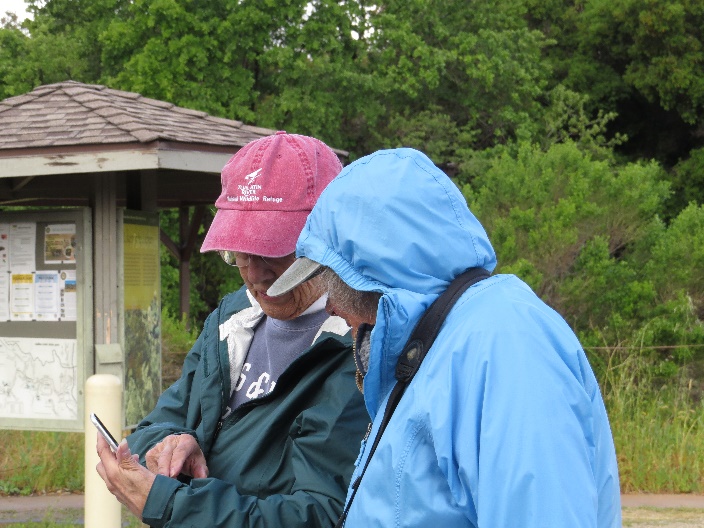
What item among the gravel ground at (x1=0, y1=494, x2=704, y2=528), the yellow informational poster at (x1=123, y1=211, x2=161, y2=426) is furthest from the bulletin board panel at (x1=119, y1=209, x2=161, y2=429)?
the gravel ground at (x1=0, y1=494, x2=704, y2=528)

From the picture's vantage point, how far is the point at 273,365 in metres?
2.21

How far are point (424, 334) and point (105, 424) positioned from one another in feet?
8.61

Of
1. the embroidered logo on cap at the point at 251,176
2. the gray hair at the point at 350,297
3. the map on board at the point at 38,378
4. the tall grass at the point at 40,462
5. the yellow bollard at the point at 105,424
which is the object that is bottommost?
the tall grass at the point at 40,462

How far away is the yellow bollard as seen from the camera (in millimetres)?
3812

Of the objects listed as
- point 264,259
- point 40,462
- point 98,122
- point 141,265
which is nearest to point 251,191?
point 264,259

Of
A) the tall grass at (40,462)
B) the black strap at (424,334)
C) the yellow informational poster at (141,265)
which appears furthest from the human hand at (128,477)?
the tall grass at (40,462)

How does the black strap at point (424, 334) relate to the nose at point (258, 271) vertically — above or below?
above

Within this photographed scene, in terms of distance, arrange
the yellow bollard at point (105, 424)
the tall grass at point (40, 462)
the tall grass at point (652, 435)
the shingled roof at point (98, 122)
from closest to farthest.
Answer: the yellow bollard at point (105, 424) → the shingled roof at point (98, 122) → the tall grass at point (40, 462) → the tall grass at point (652, 435)

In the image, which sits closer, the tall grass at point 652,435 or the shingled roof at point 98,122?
the shingled roof at point 98,122

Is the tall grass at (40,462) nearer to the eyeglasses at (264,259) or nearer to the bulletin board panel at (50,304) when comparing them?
the bulletin board panel at (50,304)

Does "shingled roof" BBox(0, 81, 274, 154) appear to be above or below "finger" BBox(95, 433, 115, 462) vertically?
above

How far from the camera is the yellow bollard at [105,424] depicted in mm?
3812

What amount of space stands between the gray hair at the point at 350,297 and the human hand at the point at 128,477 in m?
0.62

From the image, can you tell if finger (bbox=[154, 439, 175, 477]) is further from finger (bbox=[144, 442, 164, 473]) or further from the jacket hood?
the jacket hood
